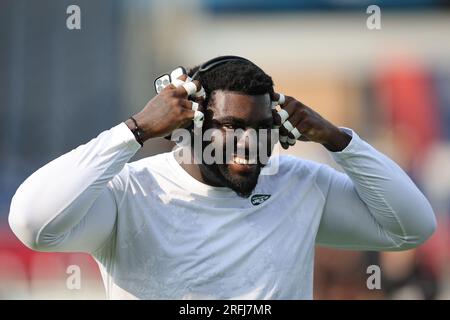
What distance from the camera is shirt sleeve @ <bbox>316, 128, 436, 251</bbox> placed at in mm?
3486

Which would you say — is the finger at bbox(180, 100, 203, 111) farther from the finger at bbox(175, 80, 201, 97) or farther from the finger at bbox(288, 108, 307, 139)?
the finger at bbox(288, 108, 307, 139)

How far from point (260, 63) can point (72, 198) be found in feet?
23.7

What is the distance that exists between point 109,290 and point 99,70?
20.6 ft

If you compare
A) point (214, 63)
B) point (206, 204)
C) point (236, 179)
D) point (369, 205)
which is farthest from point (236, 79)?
point (369, 205)

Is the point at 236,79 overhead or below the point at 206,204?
overhead

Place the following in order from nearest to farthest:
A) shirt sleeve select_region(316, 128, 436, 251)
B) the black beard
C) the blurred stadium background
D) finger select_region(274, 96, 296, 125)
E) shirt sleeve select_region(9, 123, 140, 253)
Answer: shirt sleeve select_region(9, 123, 140, 253), the black beard, finger select_region(274, 96, 296, 125), shirt sleeve select_region(316, 128, 436, 251), the blurred stadium background

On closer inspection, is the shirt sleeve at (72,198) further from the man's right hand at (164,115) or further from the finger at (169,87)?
the finger at (169,87)

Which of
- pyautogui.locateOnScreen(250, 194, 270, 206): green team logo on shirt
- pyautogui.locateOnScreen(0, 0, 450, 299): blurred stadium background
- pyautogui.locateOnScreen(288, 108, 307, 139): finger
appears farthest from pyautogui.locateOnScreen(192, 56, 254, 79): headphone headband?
pyautogui.locateOnScreen(0, 0, 450, 299): blurred stadium background

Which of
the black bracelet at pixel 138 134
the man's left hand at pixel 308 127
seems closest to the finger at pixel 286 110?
the man's left hand at pixel 308 127

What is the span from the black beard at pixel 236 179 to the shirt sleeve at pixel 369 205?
406 millimetres

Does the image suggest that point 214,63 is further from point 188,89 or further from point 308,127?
point 308,127

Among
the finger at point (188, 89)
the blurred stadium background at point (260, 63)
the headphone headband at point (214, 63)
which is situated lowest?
the blurred stadium background at point (260, 63)

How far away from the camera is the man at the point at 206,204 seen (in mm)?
3082

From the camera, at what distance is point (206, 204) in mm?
3334
